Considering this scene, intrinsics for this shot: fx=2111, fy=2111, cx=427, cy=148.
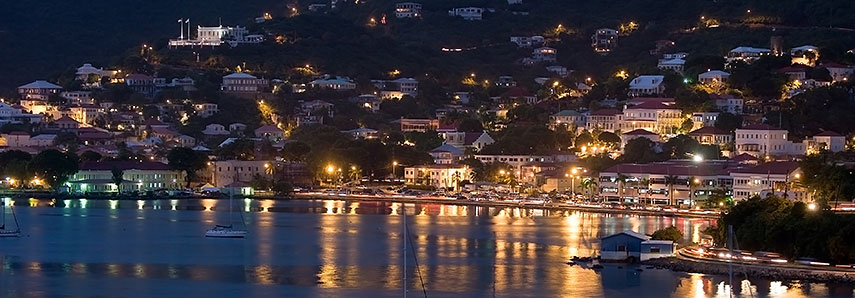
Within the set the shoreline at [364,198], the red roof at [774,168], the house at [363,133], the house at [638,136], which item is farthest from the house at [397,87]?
the red roof at [774,168]

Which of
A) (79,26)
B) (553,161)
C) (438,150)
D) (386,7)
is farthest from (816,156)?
(79,26)

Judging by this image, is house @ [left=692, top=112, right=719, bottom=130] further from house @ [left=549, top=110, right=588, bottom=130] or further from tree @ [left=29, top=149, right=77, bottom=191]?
tree @ [left=29, top=149, right=77, bottom=191]

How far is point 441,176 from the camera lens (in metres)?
63.9

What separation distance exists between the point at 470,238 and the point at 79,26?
62.5 m

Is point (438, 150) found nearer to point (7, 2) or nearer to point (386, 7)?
point (386, 7)

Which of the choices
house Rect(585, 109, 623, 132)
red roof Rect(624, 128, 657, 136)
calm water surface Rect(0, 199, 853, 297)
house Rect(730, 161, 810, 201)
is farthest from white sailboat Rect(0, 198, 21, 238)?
house Rect(585, 109, 623, 132)

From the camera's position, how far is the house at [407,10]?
310ft

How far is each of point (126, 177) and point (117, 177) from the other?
1.19 metres

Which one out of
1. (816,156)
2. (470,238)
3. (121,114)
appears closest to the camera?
(470,238)

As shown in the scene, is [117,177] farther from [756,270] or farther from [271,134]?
[756,270]

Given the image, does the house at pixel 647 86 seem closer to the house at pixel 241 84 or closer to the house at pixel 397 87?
the house at pixel 397 87

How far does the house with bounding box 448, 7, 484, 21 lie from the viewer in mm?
93562

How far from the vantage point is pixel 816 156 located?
51438 millimetres

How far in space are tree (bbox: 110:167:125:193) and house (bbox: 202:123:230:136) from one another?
865 centimetres
